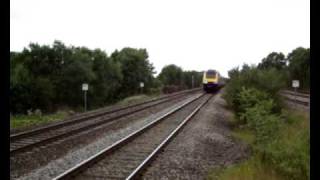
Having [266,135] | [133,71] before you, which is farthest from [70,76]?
[266,135]

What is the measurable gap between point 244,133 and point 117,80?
53225mm

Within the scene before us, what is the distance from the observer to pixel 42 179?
8812 mm

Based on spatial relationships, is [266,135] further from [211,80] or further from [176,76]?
[176,76]

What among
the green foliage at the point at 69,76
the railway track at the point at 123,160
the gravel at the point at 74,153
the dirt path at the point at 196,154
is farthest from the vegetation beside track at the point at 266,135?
the green foliage at the point at 69,76

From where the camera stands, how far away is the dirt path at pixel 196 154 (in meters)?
9.87

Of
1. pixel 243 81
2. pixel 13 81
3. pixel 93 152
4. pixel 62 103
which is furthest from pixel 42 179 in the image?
pixel 62 103

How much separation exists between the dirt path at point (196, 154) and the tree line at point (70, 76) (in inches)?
988

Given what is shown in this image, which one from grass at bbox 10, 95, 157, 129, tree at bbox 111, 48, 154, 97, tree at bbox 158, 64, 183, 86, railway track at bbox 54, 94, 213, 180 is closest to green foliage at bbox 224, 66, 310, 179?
railway track at bbox 54, 94, 213, 180

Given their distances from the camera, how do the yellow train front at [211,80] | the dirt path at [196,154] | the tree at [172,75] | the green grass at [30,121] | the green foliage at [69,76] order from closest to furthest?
the dirt path at [196,154] → the green grass at [30,121] → the green foliage at [69,76] → the yellow train front at [211,80] → the tree at [172,75]

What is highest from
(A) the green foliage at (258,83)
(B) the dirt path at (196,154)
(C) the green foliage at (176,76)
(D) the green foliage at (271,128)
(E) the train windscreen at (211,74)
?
(C) the green foliage at (176,76)

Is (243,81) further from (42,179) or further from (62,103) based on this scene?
(62,103)

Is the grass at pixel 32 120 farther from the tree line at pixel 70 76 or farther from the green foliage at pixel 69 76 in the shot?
the green foliage at pixel 69 76

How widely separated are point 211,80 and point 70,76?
18507 mm
